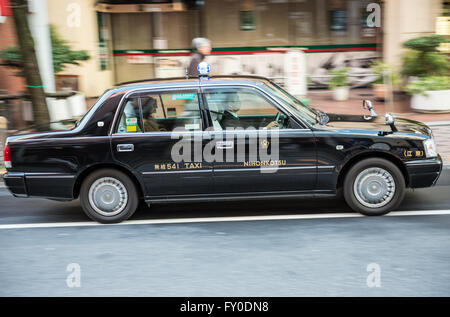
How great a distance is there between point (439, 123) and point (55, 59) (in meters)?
7.95

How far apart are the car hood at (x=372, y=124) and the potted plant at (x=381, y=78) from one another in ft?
20.4

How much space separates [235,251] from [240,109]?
168cm

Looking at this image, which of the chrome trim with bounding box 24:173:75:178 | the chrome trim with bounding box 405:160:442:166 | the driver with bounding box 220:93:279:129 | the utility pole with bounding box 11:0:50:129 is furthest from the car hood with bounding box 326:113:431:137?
the utility pole with bounding box 11:0:50:129

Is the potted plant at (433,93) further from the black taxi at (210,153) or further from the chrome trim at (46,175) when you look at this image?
the chrome trim at (46,175)

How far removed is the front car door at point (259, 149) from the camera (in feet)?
19.3

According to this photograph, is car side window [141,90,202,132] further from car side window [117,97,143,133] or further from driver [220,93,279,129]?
driver [220,93,279,129]

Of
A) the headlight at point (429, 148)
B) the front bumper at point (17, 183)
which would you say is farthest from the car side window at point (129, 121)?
the headlight at point (429, 148)

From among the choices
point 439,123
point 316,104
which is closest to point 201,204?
point 439,123

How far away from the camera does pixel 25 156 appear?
6.07 m

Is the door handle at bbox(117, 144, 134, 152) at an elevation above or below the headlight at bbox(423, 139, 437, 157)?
above

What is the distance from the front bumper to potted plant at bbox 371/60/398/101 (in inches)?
339

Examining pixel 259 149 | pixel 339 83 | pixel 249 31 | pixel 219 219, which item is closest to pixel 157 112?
pixel 259 149

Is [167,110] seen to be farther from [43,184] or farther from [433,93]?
[433,93]

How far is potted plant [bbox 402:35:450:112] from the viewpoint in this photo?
38.3 ft
